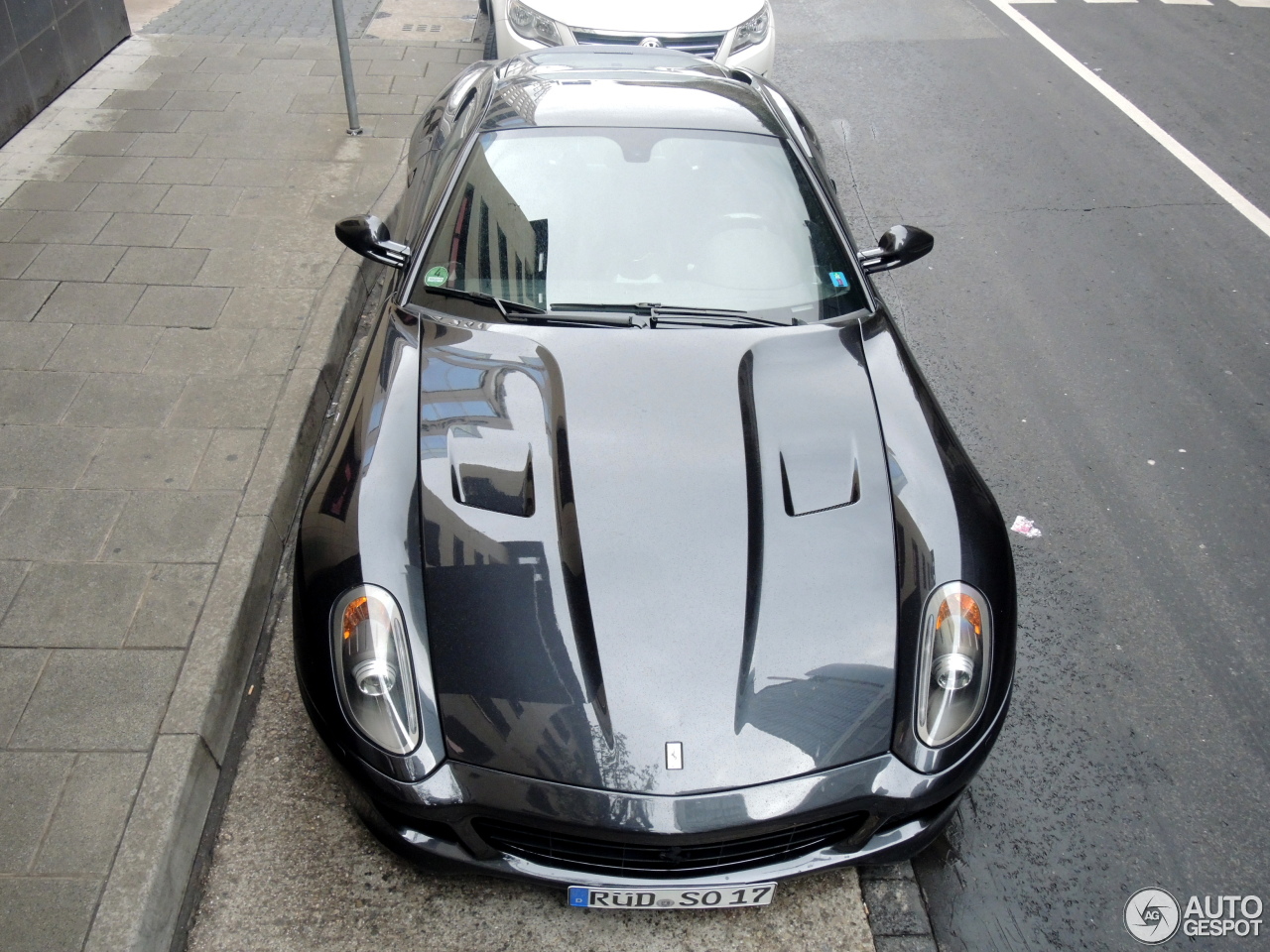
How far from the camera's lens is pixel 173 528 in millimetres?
3672

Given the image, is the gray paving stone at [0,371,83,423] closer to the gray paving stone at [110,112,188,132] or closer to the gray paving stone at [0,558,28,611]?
the gray paving stone at [0,558,28,611]

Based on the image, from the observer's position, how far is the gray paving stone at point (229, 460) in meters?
3.88

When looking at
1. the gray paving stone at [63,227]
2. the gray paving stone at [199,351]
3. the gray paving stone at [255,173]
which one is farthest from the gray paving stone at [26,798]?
the gray paving stone at [255,173]

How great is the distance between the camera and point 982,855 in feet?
9.55

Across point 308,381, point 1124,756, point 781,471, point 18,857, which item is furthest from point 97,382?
point 1124,756

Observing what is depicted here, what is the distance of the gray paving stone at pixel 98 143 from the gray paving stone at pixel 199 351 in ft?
8.12

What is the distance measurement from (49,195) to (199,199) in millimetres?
837

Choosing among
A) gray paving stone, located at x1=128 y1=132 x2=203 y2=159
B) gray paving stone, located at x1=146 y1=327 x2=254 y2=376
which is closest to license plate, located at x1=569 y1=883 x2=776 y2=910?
gray paving stone, located at x1=146 y1=327 x2=254 y2=376

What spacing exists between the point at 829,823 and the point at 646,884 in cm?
45

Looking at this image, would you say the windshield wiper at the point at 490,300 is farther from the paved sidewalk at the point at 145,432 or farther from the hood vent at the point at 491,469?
the paved sidewalk at the point at 145,432

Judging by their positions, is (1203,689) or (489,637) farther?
(1203,689)

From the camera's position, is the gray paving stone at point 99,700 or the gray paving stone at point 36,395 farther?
the gray paving stone at point 36,395

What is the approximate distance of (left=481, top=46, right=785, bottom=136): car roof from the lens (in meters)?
3.79

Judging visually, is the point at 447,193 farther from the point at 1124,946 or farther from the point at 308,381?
the point at 1124,946
